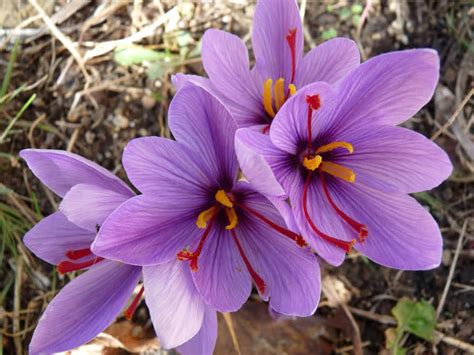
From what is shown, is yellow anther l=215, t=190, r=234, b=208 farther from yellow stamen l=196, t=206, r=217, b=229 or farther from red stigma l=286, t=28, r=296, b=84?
red stigma l=286, t=28, r=296, b=84

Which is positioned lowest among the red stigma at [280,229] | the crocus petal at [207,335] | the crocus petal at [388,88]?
the crocus petal at [207,335]

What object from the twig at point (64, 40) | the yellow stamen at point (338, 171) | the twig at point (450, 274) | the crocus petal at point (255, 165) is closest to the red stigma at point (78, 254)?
the crocus petal at point (255, 165)

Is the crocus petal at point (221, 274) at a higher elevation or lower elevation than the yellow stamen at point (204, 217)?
lower

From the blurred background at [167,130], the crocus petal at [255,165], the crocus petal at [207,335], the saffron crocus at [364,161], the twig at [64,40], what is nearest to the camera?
the crocus petal at [255,165]

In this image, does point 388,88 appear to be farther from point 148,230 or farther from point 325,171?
point 148,230

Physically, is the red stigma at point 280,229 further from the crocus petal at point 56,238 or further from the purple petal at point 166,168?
the crocus petal at point 56,238

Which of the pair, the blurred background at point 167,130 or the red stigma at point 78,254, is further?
the blurred background at point 167,130

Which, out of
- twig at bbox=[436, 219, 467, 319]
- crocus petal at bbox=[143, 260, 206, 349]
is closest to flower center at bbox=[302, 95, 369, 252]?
crocus petal at bbox=[143, 260, 206, 349]
